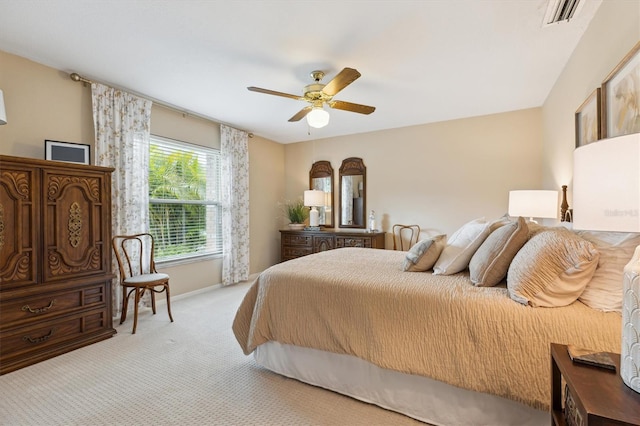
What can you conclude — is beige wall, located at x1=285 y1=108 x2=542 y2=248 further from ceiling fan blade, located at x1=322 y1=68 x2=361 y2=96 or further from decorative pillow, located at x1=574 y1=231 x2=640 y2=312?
decorative pillow, located at x1=574 y1=231 x2=640 y2=312

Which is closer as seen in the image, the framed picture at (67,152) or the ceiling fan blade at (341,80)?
the ceiling fan blade at (341,80)

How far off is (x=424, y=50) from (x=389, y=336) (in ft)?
7.50

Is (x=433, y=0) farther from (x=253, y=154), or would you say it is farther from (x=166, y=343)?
(x=253, y=154)

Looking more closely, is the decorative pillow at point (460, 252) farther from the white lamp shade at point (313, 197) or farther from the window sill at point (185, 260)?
the window sill at point (185, 260)

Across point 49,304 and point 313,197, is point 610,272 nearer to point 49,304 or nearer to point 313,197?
point 49,304

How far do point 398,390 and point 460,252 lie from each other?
966 mm

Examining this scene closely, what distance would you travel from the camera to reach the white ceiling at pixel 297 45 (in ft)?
6.54

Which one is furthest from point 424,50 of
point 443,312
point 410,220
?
point 410,220

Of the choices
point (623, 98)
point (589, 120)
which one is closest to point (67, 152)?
point (623, 98)

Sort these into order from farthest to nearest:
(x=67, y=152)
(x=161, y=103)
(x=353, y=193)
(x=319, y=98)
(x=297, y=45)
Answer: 1. (x=353, y=193)
2. (x=161, y=103)
3. (x=319, y=98)
4. (x=67, y=152)
5. (x=297, y=45)

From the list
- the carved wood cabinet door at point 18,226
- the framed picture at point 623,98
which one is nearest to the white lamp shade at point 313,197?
the carved wood cabinet door at point 18,226

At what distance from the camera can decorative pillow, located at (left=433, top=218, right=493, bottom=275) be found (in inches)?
78.2

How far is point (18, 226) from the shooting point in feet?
7.41

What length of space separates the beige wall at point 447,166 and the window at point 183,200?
220 centimetres
